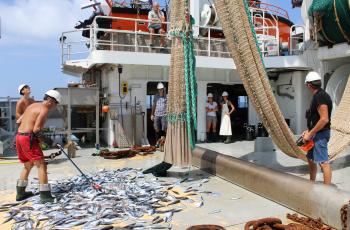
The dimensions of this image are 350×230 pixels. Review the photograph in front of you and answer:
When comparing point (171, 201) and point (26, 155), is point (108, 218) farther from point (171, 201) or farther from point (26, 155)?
point (26, 155)

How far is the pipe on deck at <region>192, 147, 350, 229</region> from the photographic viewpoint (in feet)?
15.8

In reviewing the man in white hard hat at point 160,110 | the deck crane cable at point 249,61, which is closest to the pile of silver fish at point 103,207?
the deck crane cable at point 249,61

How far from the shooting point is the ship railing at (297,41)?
1431 centimetres

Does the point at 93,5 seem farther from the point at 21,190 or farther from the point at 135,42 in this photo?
the point at 21,190

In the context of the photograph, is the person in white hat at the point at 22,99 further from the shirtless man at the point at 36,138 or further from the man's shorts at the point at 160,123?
the man's shorts at the point at 160,123

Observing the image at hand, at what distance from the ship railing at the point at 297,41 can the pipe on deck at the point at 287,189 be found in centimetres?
799

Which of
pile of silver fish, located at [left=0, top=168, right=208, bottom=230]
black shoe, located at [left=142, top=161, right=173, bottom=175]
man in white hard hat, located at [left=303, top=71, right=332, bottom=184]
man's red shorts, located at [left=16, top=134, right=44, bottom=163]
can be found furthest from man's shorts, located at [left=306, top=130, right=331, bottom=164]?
man's red shorts, located at [left=16, top=134, right=44, bottom=163]

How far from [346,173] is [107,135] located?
8292 mm

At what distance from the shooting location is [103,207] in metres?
5.58

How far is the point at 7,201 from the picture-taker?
6273 mm

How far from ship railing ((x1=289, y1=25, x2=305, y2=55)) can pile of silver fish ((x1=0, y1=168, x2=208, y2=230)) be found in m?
9.13

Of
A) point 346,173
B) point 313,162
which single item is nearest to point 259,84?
point 313,162

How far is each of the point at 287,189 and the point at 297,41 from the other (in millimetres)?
11028

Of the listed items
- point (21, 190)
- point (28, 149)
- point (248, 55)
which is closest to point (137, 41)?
point (248, 55)
